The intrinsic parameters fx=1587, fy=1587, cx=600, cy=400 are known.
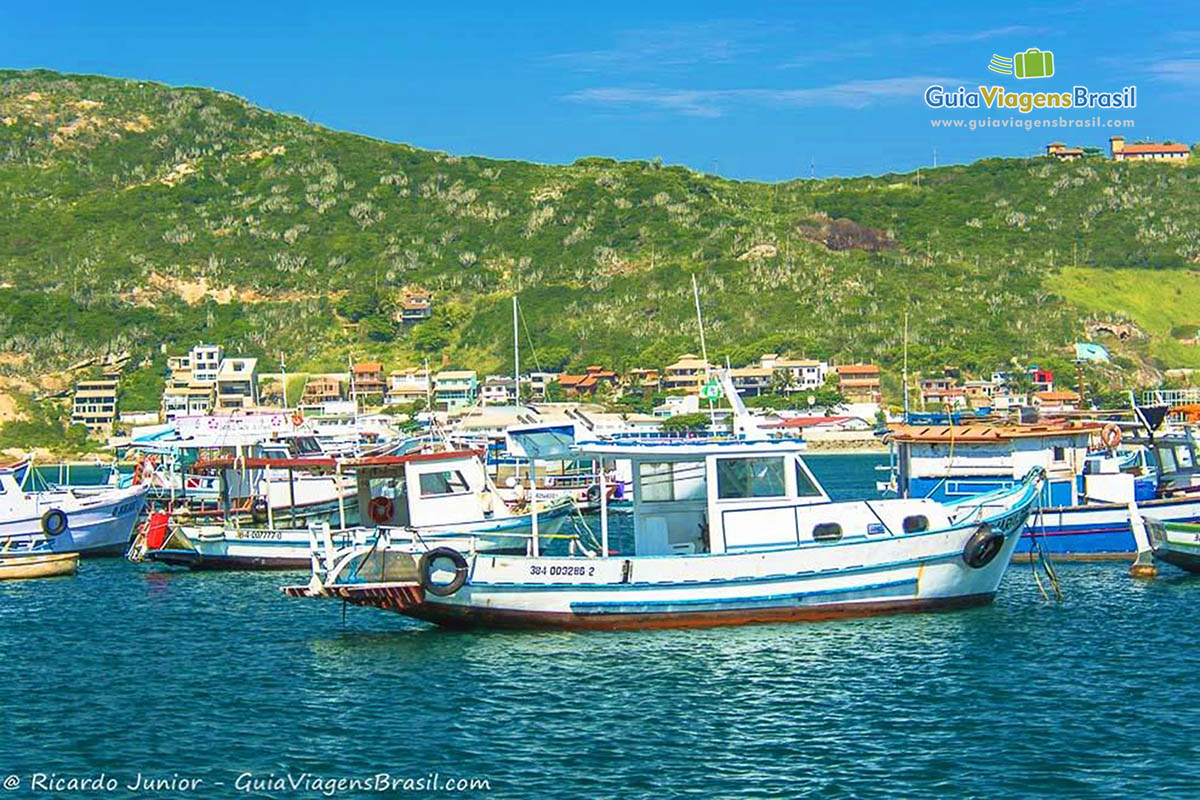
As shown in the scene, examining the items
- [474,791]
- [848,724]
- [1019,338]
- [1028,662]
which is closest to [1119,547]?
[1028,662]

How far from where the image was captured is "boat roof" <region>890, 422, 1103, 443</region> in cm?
4962

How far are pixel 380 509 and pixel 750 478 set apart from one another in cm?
1568

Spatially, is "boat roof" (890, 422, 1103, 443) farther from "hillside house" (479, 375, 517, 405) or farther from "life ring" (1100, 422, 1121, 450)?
"hillside house" (479, 375, 517, 405)

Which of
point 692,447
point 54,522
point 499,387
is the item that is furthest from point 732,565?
point 499,387

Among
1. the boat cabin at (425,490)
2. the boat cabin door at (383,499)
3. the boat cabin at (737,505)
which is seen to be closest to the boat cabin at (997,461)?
the boat cabin at (737,505)

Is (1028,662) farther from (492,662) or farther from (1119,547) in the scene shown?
(1119,547)

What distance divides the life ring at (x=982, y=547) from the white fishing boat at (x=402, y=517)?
1270cm

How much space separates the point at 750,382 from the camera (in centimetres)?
17550

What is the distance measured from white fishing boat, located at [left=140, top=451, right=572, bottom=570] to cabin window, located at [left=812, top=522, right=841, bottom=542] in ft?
33.8

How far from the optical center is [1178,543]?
4338cm

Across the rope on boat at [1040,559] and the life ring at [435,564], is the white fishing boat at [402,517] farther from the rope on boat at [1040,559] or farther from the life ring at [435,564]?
the rope on boat at [1040,559]

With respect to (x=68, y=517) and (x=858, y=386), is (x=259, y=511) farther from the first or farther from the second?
(x=858, y=386)

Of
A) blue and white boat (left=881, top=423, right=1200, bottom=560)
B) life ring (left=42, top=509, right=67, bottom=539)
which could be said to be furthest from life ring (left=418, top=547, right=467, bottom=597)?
life ring (left=42, top=509, right=67, bottom=539)

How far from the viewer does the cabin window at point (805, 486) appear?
122ft
